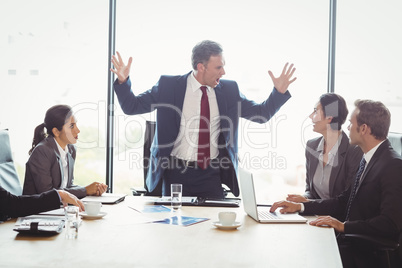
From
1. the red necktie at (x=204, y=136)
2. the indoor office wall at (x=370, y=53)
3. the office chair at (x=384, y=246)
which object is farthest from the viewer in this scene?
the indoor office wall at (x=370, y=53)

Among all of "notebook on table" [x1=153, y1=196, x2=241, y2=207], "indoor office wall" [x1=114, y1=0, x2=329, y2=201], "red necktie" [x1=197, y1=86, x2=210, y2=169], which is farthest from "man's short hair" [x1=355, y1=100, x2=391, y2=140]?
"indoor office wall" [x1=114, y1=0, x2=329, y2=201]

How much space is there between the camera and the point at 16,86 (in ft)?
17.5

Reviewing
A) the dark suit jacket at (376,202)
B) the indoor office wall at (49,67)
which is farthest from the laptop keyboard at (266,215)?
the indoor office wall at (49,67)

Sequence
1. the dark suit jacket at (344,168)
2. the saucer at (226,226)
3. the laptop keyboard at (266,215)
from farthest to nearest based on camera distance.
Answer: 1. the dark suit jacket at (344,168)
2. the laptop keyboard at (266,215)
3. the saucer at (226,226)

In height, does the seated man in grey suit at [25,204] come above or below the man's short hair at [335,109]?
below

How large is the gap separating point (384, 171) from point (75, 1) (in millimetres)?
3688

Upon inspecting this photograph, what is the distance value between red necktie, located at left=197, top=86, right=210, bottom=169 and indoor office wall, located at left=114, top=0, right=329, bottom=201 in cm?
101

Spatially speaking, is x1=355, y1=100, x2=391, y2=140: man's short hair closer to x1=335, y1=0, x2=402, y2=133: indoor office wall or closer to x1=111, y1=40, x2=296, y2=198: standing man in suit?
x1=111, y1=40, x2=296, y2=198: standing man in suit

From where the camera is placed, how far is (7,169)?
3.06 metres

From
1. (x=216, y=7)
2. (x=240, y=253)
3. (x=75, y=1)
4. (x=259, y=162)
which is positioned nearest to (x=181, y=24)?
(x=216, y=7)

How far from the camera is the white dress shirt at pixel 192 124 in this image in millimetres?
3617

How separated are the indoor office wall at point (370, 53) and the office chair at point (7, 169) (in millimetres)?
2804

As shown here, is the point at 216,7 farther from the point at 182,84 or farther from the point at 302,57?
the point at 182,84

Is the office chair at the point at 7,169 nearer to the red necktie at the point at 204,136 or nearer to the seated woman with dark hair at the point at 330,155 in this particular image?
the red necktie at the point at 204,136
